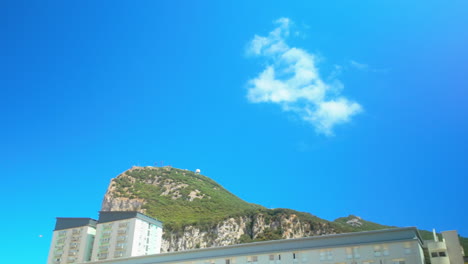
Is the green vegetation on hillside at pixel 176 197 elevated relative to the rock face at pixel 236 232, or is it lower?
elevated

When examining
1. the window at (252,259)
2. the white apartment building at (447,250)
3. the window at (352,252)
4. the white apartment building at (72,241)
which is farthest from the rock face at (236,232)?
the white apartment building at (447,250)

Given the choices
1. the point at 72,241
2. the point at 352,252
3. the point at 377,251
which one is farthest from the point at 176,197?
the point at 377,251

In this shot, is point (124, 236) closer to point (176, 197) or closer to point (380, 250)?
point (176, 197)

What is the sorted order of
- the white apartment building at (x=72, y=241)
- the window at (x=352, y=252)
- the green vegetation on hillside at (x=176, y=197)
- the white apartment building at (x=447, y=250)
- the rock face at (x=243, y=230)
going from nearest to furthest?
1. the white apartment building at (x=447, y=250)
2. the window at (x=352, y=252)
3. the white apartment building at (x=72, y=241)
4. the rock face at (x=243, y=230)
5. the green vegetation on hillside at (x=176, y=197)

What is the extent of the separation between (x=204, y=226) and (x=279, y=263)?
7261 cm

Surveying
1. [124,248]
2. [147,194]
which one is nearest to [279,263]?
[124,248]

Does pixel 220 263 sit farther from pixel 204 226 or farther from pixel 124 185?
pixel 124 185

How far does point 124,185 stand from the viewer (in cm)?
16825

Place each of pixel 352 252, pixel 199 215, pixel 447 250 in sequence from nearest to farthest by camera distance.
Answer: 1. pixel 447 250
2. pixel 352 252
3. pixel 199 215

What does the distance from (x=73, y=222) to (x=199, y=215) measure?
47.8 metres

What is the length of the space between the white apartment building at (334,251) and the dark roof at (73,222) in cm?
5766

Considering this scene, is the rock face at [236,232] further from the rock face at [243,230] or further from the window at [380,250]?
the window at [380,250]

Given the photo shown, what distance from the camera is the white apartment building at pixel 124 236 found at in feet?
331

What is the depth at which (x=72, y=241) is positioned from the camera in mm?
109062
